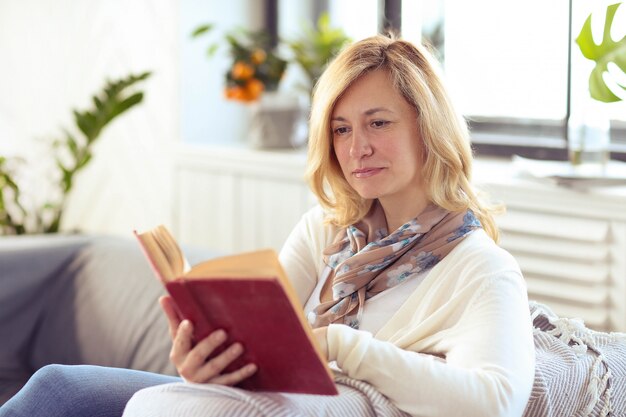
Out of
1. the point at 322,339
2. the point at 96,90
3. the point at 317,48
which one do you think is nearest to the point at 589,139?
the point at 317,48

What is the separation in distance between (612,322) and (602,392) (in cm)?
66

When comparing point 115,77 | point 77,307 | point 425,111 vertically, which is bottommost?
point 77,307

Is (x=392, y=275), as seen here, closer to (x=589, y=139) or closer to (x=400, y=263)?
(x=400, y=263)

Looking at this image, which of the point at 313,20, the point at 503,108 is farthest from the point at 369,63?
the point at 313,20

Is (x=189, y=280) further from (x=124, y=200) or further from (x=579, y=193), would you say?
(x=124, y=200)

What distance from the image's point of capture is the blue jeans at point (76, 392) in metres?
1.66

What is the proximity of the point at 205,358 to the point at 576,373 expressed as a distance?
644 mm

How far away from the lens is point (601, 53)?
188 cm

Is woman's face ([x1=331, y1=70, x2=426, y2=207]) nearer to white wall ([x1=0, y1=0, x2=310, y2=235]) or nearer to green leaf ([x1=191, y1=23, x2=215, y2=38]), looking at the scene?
green leaf ([x1=191, y1=23, x2=215, y2=38])

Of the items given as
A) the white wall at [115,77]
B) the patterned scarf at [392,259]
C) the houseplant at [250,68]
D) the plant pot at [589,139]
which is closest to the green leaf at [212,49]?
the houseplant at [250,68]

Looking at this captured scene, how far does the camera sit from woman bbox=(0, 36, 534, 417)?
132cm

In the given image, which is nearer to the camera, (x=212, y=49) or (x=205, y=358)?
(x=205, y=358)

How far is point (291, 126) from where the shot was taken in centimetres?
312

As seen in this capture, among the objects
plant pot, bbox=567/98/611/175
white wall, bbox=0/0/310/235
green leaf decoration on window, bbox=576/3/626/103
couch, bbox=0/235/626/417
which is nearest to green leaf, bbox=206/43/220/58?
white wall, bbox=0/0/310/235
